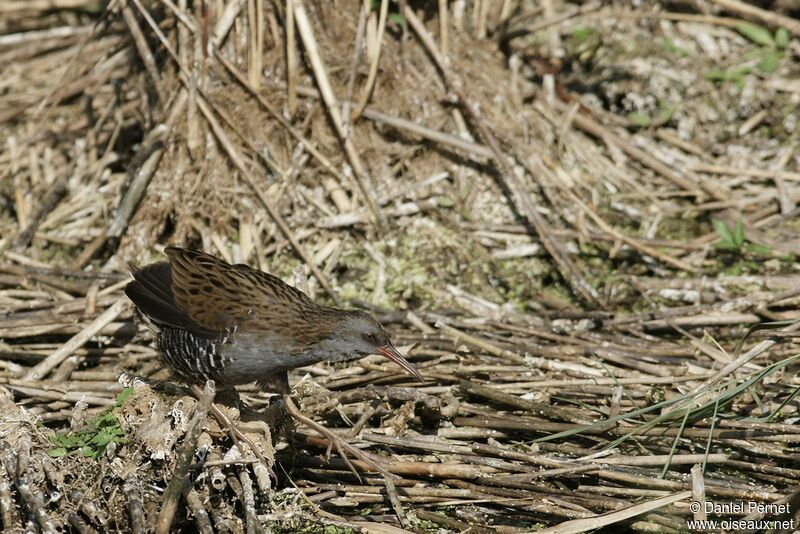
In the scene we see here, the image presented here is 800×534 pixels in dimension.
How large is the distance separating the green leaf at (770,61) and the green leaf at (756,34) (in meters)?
0.08

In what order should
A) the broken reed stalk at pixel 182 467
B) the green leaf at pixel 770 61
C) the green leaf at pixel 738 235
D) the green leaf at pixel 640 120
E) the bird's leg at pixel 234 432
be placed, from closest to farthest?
the broken reed stalk at pixel 182 467, the bird's leg at pixel 234 432, the green leaf at pixel 738 235, the green leaf at pixel 640 120, the green leaf at pixel 770 61

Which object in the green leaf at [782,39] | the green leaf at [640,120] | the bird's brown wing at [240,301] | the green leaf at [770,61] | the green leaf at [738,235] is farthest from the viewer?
the green leaf at [782,39]

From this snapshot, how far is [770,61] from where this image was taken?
26.1 ft

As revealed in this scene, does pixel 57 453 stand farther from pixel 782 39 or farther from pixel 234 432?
pixel 782 39

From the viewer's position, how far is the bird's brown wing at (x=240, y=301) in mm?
4820

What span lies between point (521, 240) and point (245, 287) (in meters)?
2.44

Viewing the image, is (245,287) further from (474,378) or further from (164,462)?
(474,378)

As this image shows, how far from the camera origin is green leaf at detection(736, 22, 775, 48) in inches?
319

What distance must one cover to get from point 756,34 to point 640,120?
132 centimetres

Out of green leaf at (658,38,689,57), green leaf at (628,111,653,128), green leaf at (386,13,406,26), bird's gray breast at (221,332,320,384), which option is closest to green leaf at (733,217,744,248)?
green leaf at (628,111,653,128)

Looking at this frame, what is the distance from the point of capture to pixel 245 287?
500 cm

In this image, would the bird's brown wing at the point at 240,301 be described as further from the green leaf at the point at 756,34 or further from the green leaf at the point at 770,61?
the green leaf at the point at 756,34

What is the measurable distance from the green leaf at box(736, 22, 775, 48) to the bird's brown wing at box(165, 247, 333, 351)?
15.7 feet

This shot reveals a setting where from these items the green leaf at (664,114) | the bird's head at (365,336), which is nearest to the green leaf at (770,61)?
the green leaf at (664,114)
